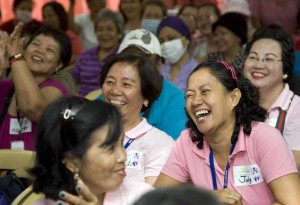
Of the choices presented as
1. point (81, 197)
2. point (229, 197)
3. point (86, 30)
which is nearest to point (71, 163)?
point (81, 197)

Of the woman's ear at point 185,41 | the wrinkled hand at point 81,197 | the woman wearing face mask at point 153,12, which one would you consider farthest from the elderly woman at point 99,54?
the wrinkled hand at point 81,197

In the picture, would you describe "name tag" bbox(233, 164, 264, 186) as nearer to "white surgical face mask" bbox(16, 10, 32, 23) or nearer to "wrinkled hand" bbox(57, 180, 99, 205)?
"wrinkled hand" bbox(57, 180, 99, 205)

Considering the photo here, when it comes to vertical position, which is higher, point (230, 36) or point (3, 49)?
point (3, 49)

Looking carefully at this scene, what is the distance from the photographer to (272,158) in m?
2.75

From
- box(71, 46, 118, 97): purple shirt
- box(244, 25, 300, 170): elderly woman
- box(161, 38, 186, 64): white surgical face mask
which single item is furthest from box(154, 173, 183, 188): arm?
box(71, 46, 118, 97): purple shirt

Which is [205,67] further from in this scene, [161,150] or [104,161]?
[104,161]

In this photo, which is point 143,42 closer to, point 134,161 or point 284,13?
point 134,161

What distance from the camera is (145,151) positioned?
319 centimetres

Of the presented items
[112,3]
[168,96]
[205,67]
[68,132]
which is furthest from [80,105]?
[112,3]

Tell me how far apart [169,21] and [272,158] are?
9.37 feet

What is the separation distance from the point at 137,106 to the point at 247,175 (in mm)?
781

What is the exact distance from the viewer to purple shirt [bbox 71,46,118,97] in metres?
5.68

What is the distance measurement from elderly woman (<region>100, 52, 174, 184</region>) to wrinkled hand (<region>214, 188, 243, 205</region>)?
471 mm

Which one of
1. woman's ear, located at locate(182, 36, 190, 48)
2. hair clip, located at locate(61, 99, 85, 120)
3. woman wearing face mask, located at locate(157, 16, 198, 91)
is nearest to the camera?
hair clip, located at locate(61, 99, 85, 120)
